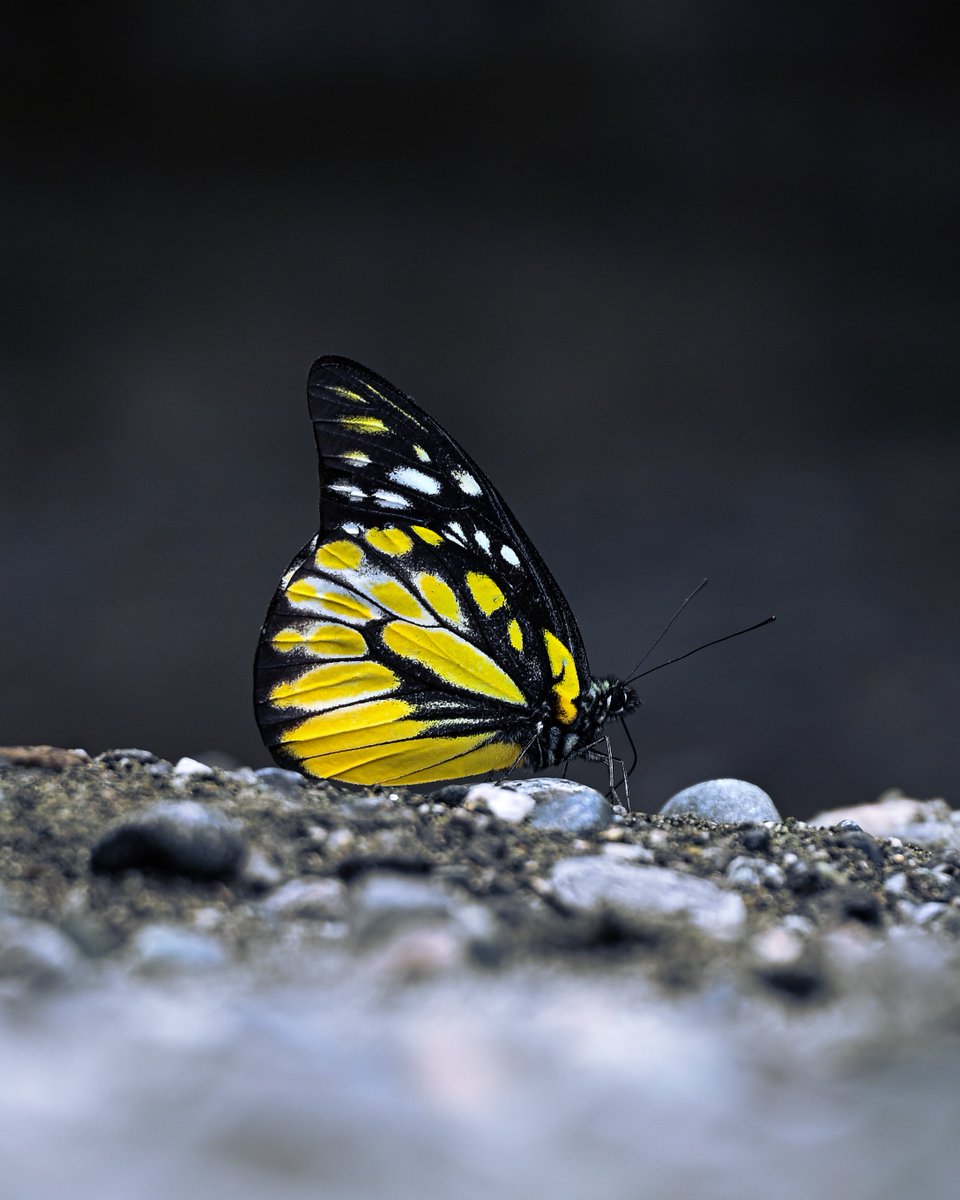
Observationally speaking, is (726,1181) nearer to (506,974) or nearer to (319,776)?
(506,974)

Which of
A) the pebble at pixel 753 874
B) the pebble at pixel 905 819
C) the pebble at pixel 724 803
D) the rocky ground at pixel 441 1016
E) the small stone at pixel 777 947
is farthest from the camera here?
the pebble at pixel 905 819

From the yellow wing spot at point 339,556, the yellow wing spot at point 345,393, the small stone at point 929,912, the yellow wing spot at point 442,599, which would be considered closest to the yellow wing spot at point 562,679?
the yellow wing spot at point 442,599

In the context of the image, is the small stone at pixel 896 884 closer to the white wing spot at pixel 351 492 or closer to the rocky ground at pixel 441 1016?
the rocky ground at pixel 441 1016

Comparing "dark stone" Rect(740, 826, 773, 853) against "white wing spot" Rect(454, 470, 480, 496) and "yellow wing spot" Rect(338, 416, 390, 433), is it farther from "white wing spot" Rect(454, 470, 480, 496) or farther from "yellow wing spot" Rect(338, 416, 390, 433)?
"yellow wing spot" Rect(338, 416, 390, 433)

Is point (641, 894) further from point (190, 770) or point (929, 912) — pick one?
point (190, 770)

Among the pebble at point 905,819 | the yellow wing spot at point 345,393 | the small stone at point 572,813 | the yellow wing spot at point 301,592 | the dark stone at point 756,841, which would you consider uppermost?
the yellow wing spot at point 345,393

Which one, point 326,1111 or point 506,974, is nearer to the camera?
point 326,1111

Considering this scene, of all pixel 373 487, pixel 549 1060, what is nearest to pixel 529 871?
pixel 549 1060
